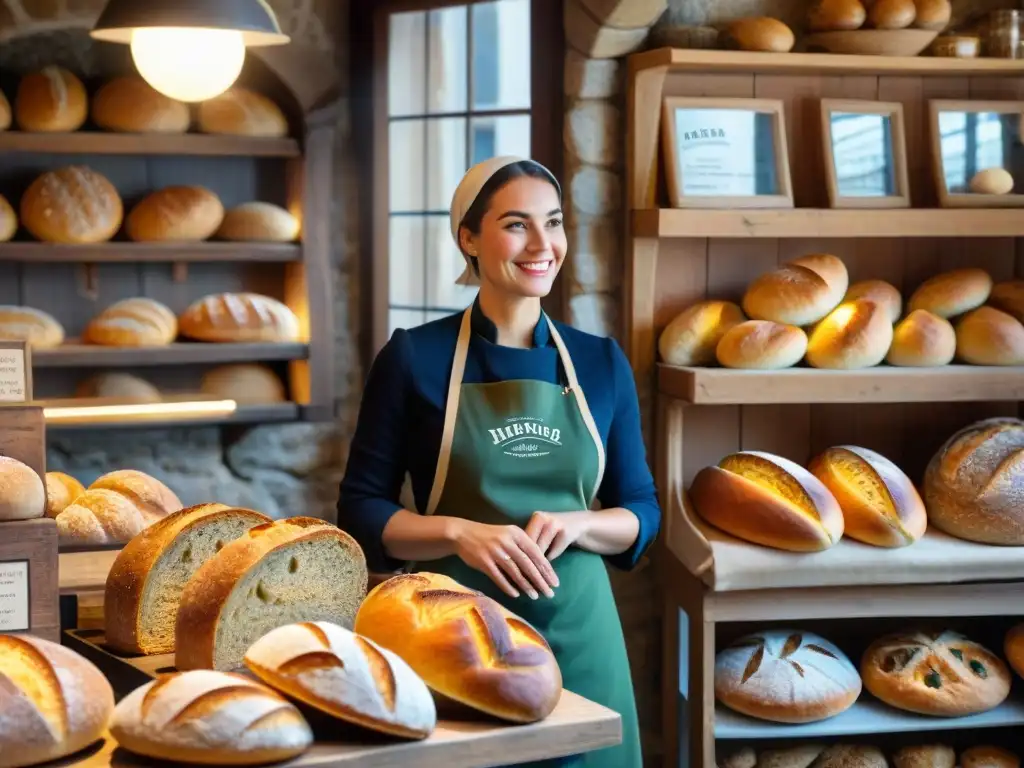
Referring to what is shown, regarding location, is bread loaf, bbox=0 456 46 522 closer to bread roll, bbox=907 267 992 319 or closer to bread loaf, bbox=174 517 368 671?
bread loaf, bbox=174 517 368 671

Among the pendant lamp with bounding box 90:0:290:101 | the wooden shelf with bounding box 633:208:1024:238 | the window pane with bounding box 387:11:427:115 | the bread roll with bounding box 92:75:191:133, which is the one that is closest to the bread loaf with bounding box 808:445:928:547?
the wooden shelf with bounding box 633:208:1024:238

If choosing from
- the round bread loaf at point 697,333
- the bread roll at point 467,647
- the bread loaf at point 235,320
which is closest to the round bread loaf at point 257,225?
the bread loaf at point 235,320

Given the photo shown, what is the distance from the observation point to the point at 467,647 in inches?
56.6

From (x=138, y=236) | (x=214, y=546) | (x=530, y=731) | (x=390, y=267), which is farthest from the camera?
(x=390, y=267)

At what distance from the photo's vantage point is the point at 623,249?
3.25 meters

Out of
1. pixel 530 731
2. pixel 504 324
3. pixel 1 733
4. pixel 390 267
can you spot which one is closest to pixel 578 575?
pixel 504 324

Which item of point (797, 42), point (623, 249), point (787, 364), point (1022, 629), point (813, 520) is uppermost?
point (797, 42)

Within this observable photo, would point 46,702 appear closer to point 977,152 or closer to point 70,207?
point 977,152

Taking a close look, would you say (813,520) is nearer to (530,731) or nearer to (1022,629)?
(1022,629)

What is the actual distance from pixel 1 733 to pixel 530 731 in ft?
1.71

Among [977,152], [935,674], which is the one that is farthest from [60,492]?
[977,152]

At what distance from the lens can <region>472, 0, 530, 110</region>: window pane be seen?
12.0ft

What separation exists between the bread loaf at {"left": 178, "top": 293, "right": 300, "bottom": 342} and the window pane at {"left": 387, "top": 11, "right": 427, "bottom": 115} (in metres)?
0.72

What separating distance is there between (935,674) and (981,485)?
442 mm
